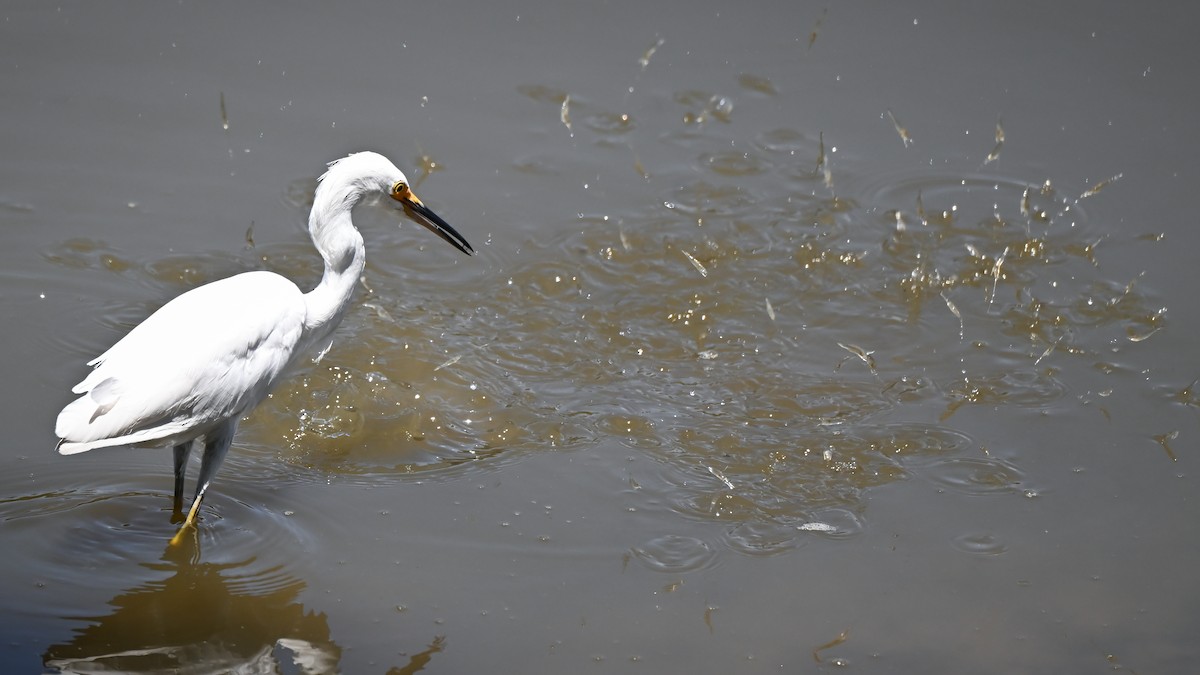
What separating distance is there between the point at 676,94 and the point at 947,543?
149 inches

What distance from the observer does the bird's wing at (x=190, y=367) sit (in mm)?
4082

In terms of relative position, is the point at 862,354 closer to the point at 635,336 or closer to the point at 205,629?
the point at 635,336

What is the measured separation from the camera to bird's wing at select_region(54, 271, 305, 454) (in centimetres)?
408

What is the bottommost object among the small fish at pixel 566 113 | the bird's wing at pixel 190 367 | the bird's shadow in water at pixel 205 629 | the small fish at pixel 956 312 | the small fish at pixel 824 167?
the bird's shadow in water at pixel 205 629

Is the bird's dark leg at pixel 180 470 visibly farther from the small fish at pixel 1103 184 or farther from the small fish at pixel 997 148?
the small fish at pixel 1103 184

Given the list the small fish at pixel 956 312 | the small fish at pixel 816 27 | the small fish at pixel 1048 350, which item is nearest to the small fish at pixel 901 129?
the small fish at pixel 816 27

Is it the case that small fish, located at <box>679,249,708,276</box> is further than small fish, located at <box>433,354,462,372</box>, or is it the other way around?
small fish, located at <box>679,249,708,276</box>

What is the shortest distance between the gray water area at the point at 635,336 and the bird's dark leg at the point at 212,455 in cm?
12

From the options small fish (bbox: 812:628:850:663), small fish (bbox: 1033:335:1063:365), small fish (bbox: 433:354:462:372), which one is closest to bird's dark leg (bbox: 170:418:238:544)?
small fish (bbox: 433:354:462:372)

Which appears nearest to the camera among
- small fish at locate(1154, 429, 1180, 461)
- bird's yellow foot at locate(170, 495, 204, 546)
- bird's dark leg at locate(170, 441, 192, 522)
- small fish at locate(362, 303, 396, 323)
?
bird's yellow foot at locate(170, 495, 204, 546)

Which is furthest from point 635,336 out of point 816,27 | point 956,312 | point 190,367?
point 816,27

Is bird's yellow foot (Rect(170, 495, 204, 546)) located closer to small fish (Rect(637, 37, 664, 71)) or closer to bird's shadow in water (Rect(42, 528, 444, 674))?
bird's shadow in water (Rect(42, 528, 444, 674))

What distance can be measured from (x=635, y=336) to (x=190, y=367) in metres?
2.23

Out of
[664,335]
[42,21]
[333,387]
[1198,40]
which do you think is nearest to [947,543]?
[664,335]
